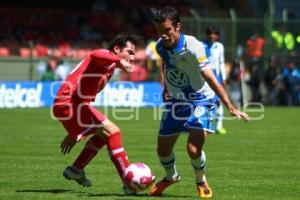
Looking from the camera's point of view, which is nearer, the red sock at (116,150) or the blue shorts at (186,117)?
the blue shorts at (186,117)

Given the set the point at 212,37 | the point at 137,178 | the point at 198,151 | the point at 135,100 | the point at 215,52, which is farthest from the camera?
the point at 135,100

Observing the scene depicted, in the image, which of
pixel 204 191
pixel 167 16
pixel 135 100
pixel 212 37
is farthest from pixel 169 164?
pixel 135 100

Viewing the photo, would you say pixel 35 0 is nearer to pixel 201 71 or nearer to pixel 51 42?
pixel 51 42

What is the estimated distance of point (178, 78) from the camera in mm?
9992

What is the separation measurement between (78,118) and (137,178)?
1.04 meters

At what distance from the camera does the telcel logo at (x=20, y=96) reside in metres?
29.7

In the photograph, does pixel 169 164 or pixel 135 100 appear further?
pixel 135 100

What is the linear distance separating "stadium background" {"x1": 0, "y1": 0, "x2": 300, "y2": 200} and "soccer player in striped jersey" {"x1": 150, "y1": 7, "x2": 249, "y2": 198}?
0.49m

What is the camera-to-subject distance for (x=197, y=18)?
113 ft

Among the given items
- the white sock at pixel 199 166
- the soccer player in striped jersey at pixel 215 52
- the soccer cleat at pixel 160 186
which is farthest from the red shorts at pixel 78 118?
the soccer player in striped jersey at pixel 215 52

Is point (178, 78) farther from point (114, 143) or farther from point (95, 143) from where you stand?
point (95, 143)

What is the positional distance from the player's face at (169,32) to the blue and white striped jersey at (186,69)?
75mm

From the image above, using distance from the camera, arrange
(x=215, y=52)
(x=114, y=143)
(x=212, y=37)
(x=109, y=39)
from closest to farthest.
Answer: (x=114, y=143) < (x=212, y=37) < (x=215, y=52) < (x=109, y=39)

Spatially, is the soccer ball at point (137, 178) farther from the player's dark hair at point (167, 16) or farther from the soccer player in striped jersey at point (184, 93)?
the player's dark hair at point (167, 16)
